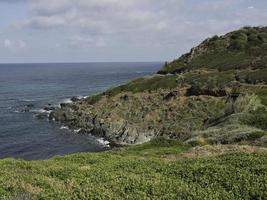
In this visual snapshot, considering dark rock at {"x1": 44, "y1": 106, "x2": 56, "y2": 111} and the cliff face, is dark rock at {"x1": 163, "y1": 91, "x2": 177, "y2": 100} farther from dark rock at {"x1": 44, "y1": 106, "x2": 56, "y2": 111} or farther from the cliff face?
dark rock at {"x1": 44, "y1": 106, "x2": 56, "y2": 111}

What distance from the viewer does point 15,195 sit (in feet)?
Answer: 41.3

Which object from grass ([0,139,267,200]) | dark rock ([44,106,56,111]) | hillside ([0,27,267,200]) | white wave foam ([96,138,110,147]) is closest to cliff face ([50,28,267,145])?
hillside ([0,27,267,200])

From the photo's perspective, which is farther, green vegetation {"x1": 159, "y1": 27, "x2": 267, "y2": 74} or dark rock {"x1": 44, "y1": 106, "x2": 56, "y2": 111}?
dark rock {"x1": 44, "y1": 106, "x2": 56, "y2": 111}

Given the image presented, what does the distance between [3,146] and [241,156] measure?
5714 centimetres

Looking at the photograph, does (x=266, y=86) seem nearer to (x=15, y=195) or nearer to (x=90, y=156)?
Answer: (x=90, y=156)

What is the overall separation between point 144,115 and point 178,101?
6.83 m

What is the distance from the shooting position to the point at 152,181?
13609 millimetres

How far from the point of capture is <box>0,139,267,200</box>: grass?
12.4 meters

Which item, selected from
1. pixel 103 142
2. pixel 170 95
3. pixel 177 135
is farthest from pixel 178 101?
pixel 103 142

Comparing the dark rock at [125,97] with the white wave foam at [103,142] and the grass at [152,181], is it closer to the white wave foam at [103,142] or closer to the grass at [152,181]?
the white wave foam at [103,142]

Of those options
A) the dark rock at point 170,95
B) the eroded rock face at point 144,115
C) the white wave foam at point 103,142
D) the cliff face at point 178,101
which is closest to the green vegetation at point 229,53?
the cliff face at point 178,101

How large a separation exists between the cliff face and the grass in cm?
3500

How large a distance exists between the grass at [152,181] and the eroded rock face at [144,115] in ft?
159

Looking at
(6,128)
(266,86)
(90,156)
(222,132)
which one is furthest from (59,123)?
(90,156)
